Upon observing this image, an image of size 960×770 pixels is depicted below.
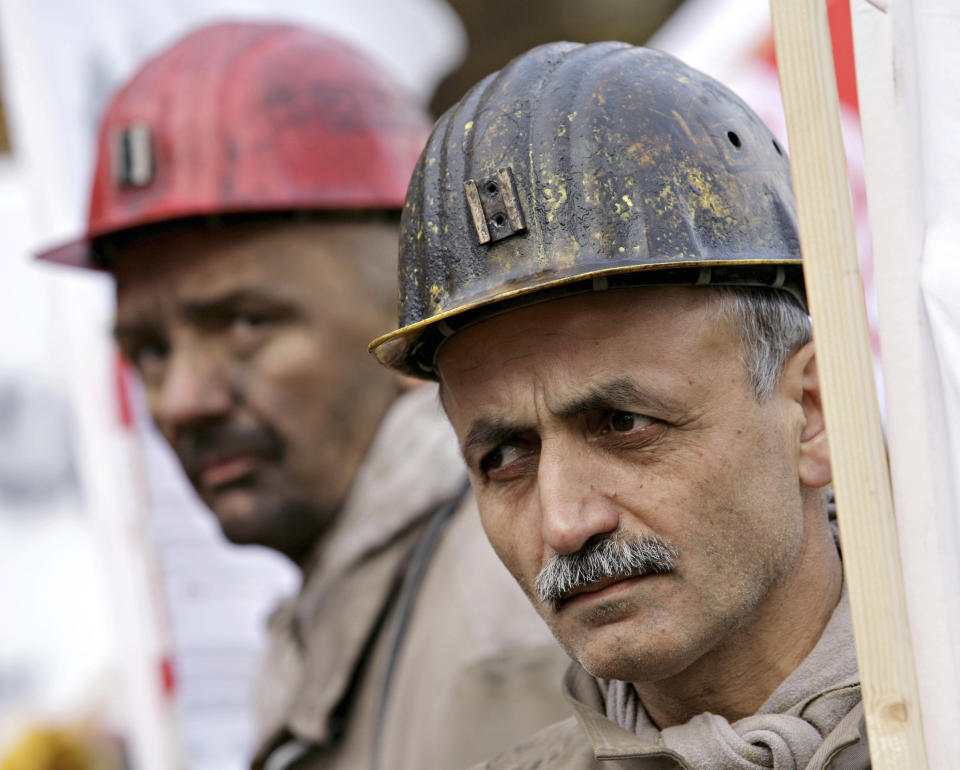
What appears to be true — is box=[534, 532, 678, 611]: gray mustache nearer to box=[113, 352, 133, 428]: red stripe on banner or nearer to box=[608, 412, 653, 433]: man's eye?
box=[608, 412, 653, 433]: man's eye

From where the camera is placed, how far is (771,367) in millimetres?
2031

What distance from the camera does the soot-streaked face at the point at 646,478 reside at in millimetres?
1896

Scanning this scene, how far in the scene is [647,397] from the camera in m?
1.95

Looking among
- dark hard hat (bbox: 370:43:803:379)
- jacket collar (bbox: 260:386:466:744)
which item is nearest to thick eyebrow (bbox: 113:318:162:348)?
jacket collar (bbox: 260:386:466:744)

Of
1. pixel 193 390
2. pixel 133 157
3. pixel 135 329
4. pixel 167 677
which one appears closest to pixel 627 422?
pixel 193 390

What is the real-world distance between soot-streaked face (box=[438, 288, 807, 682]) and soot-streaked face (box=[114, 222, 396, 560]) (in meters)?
1.64

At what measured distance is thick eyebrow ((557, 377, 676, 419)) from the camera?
1947mm

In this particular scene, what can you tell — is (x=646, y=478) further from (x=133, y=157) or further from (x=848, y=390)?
(x=133, y=157)

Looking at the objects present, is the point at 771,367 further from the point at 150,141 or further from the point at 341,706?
the point at 150,141

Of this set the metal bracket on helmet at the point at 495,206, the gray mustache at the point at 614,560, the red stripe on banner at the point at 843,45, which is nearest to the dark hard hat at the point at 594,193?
the metal bracket on helmet at the point at 495,206

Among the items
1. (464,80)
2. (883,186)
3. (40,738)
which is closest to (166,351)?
(40,738)

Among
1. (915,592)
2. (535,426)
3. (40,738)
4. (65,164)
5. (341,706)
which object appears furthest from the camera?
(40,738)

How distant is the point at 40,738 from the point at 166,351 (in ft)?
5.98

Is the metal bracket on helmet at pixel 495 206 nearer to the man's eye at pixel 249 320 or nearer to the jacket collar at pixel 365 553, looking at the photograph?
the jacket collar at pixel 365 553
